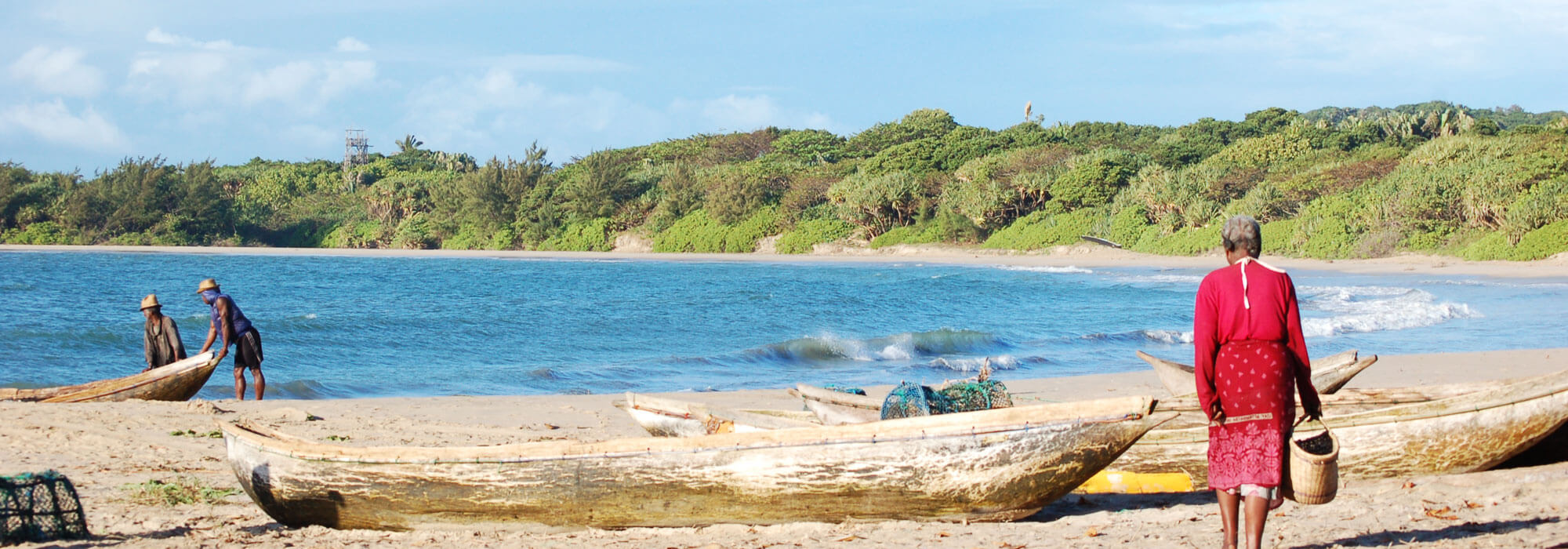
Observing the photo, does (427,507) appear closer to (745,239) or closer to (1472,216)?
(1472,216)

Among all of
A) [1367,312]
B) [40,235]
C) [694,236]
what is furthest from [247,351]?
[40,235]

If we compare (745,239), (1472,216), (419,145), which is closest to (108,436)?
(1472,216)

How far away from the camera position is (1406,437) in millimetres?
5508

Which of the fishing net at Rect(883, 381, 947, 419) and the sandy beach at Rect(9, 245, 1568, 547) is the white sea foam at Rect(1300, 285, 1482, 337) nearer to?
the sandy beach at Rect(9, 245, 1568, 547)

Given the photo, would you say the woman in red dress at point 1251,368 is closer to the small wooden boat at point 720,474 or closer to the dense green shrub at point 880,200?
the small wooden boat at point 720,474

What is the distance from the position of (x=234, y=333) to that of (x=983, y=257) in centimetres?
3172

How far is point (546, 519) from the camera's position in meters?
5.22

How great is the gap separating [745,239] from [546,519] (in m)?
41.8

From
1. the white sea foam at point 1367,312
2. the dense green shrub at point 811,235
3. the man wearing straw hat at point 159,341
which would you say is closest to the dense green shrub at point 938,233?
the dense green shrub at point 811,235

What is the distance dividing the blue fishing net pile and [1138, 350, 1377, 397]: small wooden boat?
0.88 m

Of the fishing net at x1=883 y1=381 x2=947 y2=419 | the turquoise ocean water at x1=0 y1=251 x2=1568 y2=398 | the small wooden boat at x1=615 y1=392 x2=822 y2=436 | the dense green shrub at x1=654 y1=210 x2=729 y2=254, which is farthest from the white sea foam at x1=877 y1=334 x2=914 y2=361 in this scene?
the dense green shrub at x1=654 y1=210 x2=729 y2=254

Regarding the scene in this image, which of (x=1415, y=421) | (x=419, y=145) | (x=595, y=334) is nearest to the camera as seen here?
(x=1415, y=421)

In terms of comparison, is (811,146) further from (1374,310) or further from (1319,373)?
(1319,373)

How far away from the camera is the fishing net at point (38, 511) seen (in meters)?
4.71
